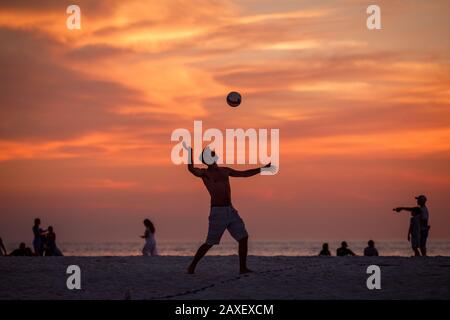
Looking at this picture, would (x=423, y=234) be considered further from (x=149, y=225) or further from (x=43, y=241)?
(x=43, y=241)

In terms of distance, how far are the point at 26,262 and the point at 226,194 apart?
19.4 feet

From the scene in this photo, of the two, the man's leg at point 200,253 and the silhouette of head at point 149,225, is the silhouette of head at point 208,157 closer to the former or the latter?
the man's leg at point 200,253

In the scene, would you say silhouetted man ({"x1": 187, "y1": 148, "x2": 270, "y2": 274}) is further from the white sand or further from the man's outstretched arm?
the white sand

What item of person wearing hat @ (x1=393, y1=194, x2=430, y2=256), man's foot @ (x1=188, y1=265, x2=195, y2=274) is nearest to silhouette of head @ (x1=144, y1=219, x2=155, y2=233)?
person wearing hat @ (x1=393, y1=194, x2=430, y2=256)

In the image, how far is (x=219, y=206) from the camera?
56.4ft

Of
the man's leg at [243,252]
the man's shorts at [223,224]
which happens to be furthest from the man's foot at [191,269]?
the man's leg at [243,252]

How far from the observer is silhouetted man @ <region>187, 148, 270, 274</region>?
1703cm

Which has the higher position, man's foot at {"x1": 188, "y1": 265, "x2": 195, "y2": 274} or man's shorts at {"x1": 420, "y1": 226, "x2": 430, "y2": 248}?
man's shorts at {"x1": 420, "y1": 226, "x2": 430, "y2": 248}

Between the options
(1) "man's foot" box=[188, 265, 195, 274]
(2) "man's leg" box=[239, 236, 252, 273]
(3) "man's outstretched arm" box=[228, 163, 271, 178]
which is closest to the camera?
(3) "man's outstretched arm" box=[228, 163, 271, 178]

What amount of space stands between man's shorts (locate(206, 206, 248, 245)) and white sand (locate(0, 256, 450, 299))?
86cm

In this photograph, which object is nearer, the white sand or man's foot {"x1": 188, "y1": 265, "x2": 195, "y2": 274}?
the white sand
